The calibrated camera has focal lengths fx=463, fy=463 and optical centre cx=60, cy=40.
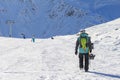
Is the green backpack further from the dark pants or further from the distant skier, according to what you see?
the dark pants

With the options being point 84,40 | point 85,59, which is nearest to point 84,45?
point 84,40

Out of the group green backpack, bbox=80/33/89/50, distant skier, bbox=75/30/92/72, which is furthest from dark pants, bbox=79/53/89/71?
green backpack, bbox=80/33/89/50

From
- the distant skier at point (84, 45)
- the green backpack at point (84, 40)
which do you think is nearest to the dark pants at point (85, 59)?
the distant skier at point (84, 45)

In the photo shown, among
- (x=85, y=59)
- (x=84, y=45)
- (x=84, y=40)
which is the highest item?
(x=84, y=40)

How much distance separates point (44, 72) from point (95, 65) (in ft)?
14.2

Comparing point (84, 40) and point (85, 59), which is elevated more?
point (84, 40)

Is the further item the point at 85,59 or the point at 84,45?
the point at 85,59

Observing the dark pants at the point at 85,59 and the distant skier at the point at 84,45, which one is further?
the dark pants at the point at 85,59

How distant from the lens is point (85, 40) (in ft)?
63.5

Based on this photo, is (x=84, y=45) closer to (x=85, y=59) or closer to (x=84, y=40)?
(x=84, y=40)

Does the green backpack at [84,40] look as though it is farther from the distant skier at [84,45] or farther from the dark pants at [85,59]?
the dark pants at [85,59]

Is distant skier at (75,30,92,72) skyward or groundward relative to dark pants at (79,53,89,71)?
skyward

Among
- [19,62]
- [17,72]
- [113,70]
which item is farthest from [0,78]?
[19,62]

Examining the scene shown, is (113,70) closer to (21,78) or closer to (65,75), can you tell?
(65,75)
